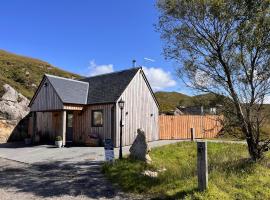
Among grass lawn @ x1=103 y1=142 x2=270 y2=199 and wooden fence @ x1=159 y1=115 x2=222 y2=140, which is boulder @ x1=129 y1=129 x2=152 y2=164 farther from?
wooden fence @ x1=159 y1=115 x2=222 y2=140

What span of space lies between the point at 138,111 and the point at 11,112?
12.3m

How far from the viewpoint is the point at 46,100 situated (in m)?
24.2

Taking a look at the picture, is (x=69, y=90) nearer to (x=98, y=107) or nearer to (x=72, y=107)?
(x=72, y=107)

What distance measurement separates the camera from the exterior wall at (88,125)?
22.3 meters

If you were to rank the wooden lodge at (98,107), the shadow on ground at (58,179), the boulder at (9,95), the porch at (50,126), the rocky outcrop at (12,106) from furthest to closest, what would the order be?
the boulder at (9,95), the rocky outcrop at (12,106), the porch at (50,126), the wooden lodge at (98,107), the shadow on ground at (58,179)

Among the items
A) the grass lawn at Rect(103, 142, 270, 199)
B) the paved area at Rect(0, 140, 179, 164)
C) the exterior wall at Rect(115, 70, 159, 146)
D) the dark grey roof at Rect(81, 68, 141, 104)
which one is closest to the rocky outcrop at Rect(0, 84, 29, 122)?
the dark grey roof at Rect(81, 68, 141, 104)

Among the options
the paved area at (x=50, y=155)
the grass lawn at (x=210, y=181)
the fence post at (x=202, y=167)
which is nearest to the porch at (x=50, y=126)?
the paved area at (x=50, y=155)

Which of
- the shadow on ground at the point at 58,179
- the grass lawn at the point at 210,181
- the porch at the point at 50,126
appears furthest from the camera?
the porch at the point at 50,126

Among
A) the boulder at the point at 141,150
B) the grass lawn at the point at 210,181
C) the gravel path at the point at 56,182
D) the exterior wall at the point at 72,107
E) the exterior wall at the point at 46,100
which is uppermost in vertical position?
the exterior wall at the point at 46,100

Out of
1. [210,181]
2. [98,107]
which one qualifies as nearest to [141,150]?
[210,181]

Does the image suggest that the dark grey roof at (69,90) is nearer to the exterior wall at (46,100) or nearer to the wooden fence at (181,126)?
the exterior wall at (46,100)

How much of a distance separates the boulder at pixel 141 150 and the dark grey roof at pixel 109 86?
7.03 m

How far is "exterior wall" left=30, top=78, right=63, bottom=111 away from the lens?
75.3 feet

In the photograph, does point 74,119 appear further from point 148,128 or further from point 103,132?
point 148,128
